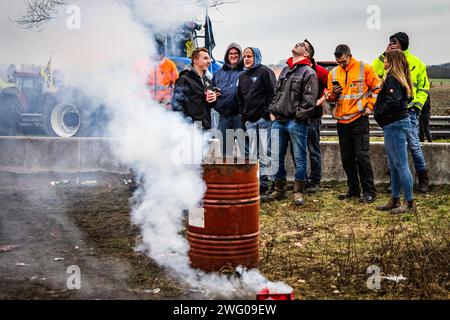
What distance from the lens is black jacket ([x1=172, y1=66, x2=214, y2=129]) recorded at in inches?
301

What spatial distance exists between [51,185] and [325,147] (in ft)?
15.3

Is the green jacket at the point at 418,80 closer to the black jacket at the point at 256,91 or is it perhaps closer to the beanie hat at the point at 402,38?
the beanie hat at the point at 402,38

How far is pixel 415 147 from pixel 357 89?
1.29 meters

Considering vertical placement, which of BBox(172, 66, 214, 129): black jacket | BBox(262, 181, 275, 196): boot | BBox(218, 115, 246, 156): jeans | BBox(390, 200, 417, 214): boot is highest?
BBox(172, 66, 214, 129): black jacket

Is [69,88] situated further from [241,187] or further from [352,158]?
[241,187]

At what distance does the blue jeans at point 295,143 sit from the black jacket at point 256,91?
0.37m

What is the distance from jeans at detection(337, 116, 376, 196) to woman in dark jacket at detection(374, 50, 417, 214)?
2.36ft

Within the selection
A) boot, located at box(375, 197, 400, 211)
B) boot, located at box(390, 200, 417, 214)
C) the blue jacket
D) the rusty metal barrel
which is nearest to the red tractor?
the blue jacket

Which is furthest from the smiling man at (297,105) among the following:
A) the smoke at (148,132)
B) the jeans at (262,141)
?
the smoke at (148,132)

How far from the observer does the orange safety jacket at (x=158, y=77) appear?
295 inches

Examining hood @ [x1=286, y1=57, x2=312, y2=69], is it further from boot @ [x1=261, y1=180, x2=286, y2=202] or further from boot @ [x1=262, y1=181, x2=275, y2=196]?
boot @ [x1=262, y1=181, x2=275, y2=196]

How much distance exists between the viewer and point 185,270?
5.33 metres

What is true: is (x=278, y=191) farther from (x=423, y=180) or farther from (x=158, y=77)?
(x=158, y=77)
